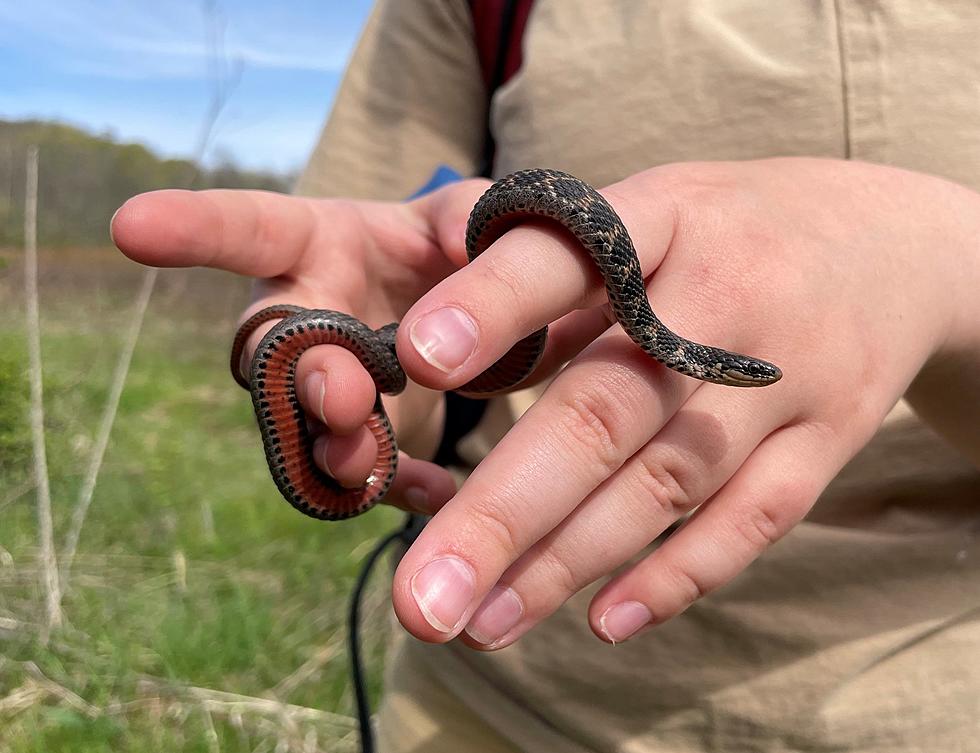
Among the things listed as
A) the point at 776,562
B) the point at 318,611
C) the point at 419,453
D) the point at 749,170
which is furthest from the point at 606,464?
the point at 318,611

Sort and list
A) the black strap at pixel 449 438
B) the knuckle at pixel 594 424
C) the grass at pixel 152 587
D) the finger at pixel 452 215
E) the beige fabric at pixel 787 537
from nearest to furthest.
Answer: the knuckle at pixel 594 424, the beige fabric at pixel 787 537, the finger at pixel 452 215, the black strap at pixel 449 438, the grass at pixel 152 587

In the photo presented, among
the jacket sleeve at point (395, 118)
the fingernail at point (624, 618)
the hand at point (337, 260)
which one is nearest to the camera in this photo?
the fingernail at point (624, 618)

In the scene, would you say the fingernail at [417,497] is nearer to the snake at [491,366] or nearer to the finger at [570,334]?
the snake at [491,366]

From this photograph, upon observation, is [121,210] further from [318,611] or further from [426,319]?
[318,611]

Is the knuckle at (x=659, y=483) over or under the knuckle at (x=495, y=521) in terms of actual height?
over

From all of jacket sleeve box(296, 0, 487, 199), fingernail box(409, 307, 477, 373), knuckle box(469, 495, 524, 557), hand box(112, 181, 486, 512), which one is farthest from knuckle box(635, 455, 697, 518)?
jacket sleeve box(296, 0, 487, 199)

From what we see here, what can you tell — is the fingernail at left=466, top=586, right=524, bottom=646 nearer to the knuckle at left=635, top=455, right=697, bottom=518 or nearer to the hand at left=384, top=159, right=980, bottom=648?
the hand at left=384, top=159, right=980, bottom=648

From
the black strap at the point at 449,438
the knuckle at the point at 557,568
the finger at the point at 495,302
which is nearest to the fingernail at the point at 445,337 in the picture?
the finger at the point at 495,302
